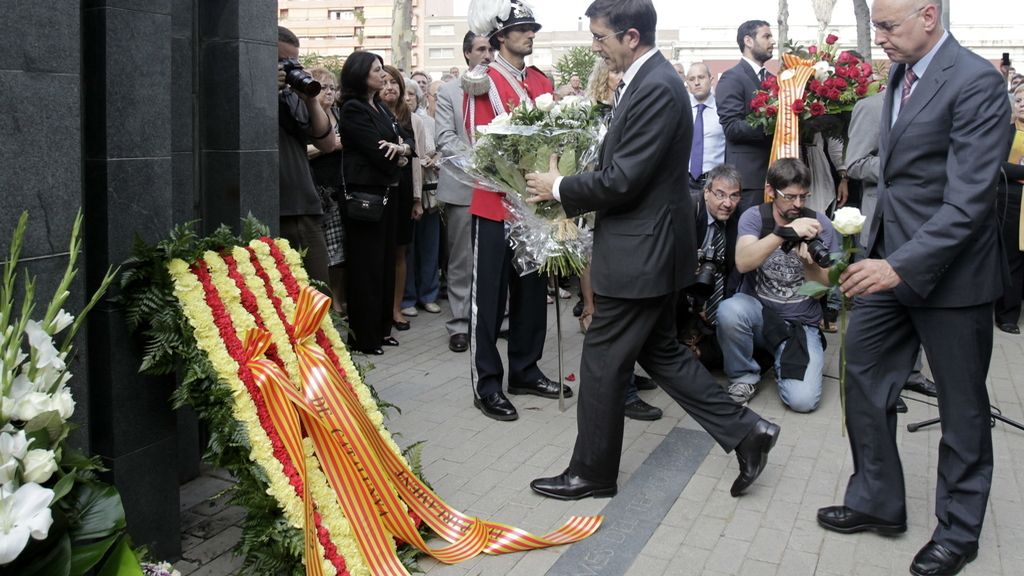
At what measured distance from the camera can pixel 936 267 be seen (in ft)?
12.0

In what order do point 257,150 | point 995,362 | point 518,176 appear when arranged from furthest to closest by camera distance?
point 995,362, point 518,176, point 257,150

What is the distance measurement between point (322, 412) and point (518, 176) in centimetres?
201

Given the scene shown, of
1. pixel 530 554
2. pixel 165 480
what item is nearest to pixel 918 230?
pixel 530 554

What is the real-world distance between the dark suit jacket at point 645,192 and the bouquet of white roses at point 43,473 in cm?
280

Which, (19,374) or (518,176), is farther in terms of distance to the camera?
(518,176)

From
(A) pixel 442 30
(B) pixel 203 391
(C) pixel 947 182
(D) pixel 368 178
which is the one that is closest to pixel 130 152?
(B) pixel 203 391

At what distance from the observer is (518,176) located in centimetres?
518

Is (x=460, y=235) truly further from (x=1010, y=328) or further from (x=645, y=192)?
(x=1010, y=328)

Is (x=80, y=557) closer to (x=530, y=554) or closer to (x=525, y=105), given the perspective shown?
(x=530, y=554)

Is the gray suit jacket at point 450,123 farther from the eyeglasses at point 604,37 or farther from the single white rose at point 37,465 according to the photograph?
the single white rose at point 37,465

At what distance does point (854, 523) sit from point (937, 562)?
43 cm

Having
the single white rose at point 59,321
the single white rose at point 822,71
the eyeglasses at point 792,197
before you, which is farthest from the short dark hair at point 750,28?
the single white rose at point 59,321

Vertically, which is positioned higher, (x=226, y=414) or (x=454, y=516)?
(x=226, y=414)

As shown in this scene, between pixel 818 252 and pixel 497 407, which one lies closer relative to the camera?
pixel 818 252
